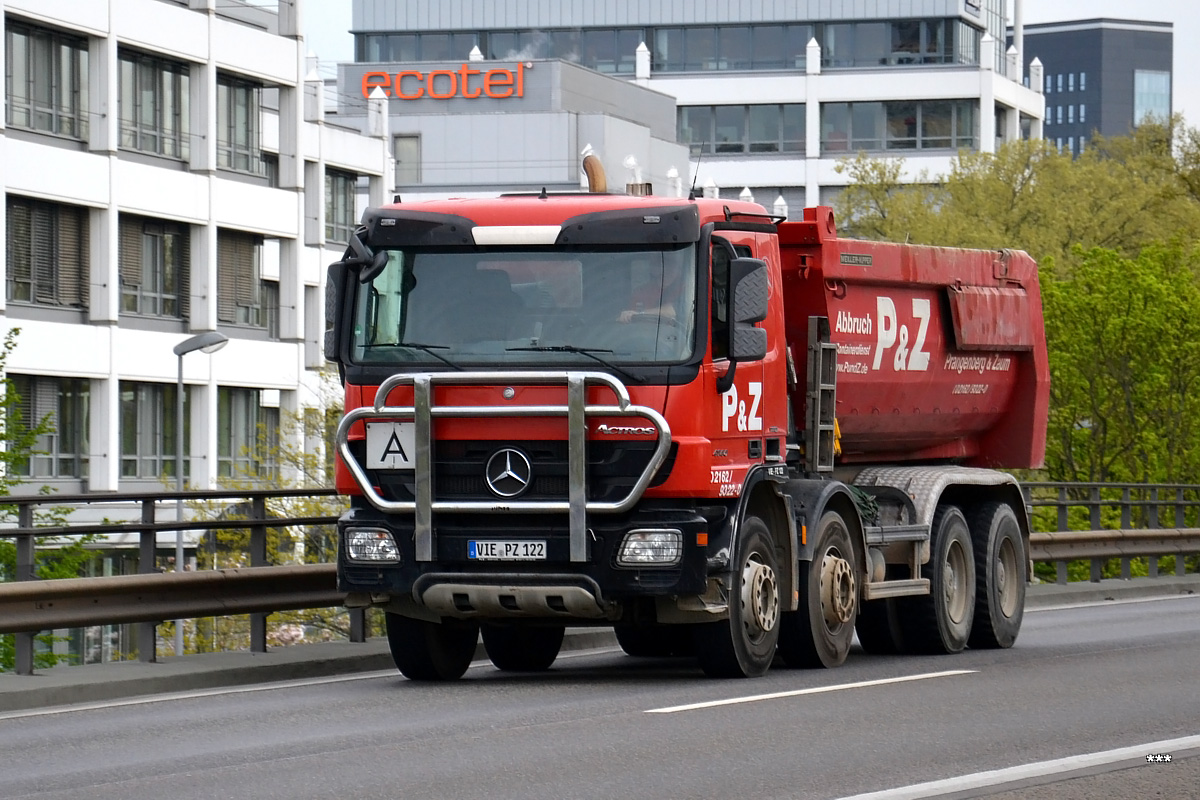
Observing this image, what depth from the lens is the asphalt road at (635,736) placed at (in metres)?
9.08

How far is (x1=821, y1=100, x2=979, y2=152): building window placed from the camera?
100 metres

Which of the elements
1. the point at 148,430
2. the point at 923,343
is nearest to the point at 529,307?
the point at 923,343

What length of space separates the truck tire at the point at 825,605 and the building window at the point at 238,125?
36.9 meters

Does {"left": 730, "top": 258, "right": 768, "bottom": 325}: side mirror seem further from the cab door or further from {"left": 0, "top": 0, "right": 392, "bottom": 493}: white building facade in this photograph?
{"left": 0, "top": 0, "right": 392, "bottom": 493}: white building facade

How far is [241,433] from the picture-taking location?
51094 mm

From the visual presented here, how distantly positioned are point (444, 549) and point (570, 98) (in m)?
73.8

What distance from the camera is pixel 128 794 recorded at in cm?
886

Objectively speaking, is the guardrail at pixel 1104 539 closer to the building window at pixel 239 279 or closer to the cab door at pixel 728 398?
the cab door at pixel 728 398

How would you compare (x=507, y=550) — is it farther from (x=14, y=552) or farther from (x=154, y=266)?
(x=154, y=266)

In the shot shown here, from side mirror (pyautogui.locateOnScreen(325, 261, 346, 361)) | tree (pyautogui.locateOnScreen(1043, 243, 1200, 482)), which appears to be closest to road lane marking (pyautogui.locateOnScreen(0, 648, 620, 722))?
side mirror (pyautogui.locateOnScreen(325, 261, 346, 361))

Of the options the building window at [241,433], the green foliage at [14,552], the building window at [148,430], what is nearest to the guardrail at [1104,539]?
the green foliage at [14,552]

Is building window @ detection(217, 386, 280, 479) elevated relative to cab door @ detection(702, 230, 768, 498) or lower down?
lower down

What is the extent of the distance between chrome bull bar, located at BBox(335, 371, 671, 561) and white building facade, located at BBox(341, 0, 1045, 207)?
88.0m

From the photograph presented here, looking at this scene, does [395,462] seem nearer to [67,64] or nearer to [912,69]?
[67,64]
